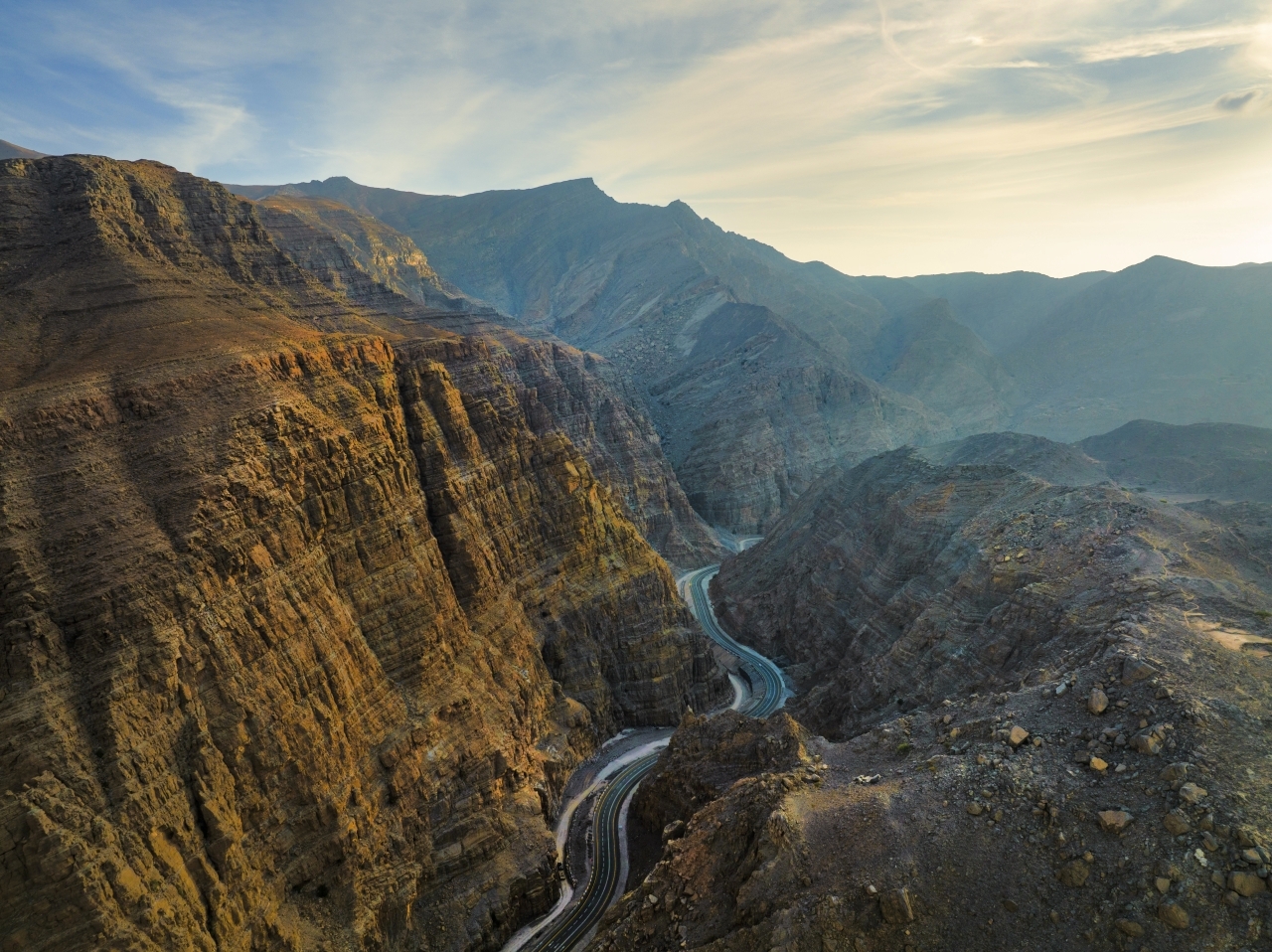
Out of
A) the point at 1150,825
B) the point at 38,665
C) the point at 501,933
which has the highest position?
the point at 38,665

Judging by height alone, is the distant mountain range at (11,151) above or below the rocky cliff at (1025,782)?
above

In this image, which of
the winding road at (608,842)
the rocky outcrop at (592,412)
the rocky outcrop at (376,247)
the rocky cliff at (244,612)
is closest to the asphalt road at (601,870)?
the winding road at (608,842)

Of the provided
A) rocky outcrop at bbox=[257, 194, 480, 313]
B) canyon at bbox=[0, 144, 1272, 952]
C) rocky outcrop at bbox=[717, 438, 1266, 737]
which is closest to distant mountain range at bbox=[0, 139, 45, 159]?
rocky outcrop at bbox=[257, 194, 480, 313]

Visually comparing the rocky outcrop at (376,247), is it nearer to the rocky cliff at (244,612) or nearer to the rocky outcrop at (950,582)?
the rocky cliff at (244,612)

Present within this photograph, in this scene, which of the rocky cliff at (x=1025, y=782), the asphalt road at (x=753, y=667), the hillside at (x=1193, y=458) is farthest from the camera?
the hillside at (x=1193, y=458)

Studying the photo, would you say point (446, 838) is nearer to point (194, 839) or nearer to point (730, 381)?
point (194, 839)

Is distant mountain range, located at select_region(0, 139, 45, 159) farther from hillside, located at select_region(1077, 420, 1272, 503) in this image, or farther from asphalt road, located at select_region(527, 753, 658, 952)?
hillside, located at select_region(1077, 420, 1272, 503)

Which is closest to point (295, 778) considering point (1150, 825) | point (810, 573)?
point (1150, 825)
